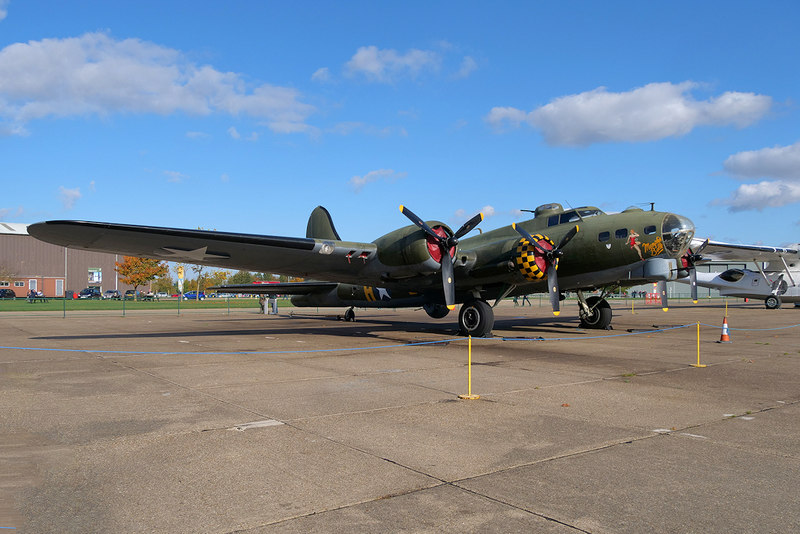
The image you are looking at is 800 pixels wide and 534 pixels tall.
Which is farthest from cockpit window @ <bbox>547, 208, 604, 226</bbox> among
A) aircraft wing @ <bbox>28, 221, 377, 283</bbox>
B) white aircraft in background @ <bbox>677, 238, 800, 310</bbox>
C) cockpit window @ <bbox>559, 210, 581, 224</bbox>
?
white aircraft in background @ <bbox>677, 238, 800, 310</bbox>

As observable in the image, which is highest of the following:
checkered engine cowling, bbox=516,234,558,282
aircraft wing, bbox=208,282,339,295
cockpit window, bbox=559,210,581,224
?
cockpit window, bbox=559,210,581,224

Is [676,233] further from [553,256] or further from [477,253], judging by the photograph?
[477,253]

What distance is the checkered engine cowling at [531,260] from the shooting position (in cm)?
1609

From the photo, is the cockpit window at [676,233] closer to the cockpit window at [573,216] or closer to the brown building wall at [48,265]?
the cockpit window at [573,216]

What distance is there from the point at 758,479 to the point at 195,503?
4556 millimetres

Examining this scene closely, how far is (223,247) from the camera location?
14984mm

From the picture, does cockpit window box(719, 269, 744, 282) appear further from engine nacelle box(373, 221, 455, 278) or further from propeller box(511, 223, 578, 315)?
engine nacelle box(373, 221, 455, 278)

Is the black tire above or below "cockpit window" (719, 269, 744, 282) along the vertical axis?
below

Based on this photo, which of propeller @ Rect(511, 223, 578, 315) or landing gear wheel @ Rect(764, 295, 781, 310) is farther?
landing gear wheel @ Rect(764, 295, 781, 310)

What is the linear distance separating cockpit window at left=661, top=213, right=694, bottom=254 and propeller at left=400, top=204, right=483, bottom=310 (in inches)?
214

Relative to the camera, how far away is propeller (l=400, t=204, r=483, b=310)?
1560cm

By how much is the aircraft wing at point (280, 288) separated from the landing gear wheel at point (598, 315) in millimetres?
11145

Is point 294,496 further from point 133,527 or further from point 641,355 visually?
point 641,355

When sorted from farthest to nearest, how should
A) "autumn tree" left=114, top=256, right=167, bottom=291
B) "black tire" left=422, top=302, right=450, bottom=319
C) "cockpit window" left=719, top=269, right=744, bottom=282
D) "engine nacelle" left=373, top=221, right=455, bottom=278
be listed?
"autumn tree" left=114, top=256, right=167, bottom=291 < "cockpit window" left=719, top=269, right=744, bottom=282 < "black tire" left=422, top=302, right=450, bottom=319 < "engine nacelle" left=373, top=221, right=455, bottom=278
